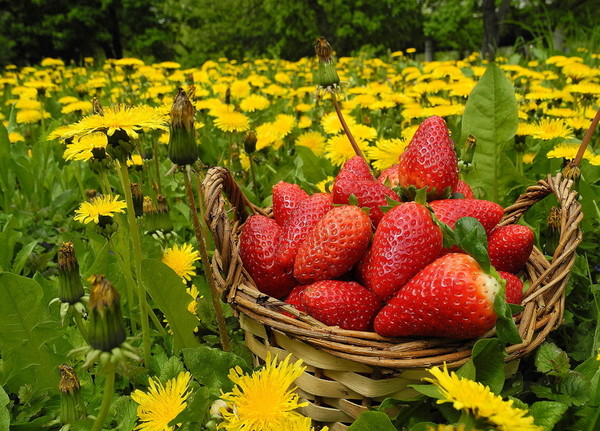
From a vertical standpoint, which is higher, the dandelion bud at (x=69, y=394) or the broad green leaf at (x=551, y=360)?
the dandelion bud at (x=69, y=394)

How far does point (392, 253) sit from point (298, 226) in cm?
27

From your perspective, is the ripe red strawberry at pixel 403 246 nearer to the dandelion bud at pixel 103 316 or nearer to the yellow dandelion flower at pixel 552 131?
the dandelion bud at pixel 103 316

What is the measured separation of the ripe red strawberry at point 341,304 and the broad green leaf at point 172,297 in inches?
12.1

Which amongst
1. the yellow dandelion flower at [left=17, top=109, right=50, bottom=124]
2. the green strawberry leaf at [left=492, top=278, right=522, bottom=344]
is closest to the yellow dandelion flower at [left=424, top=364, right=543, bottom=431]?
the green strawberry leaf at [left=492, top=278, right=522, bottom=344]

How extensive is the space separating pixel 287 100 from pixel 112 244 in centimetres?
262

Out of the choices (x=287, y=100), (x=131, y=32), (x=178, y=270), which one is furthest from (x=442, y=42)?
(x=178, y=270)

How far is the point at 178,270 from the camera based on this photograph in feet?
4.72

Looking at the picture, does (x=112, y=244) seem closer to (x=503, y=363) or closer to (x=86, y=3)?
(x=503, y=363)

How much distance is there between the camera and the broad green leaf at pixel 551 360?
3.24ft

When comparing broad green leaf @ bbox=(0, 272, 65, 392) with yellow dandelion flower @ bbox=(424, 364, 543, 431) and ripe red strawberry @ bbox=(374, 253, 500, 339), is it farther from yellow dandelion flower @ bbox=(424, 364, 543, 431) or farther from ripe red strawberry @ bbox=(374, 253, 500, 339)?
yellow dandelion flower @ bbox=(424, 364, 543, 431)

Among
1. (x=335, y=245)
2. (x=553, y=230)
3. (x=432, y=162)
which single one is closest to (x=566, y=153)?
(x=553, y=230)

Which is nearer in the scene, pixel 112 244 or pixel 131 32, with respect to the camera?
pixel 112 244

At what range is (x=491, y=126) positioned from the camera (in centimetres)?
175

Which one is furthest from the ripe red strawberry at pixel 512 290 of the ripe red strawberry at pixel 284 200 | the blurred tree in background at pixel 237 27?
the blurred tree in background at pixel 237 27
